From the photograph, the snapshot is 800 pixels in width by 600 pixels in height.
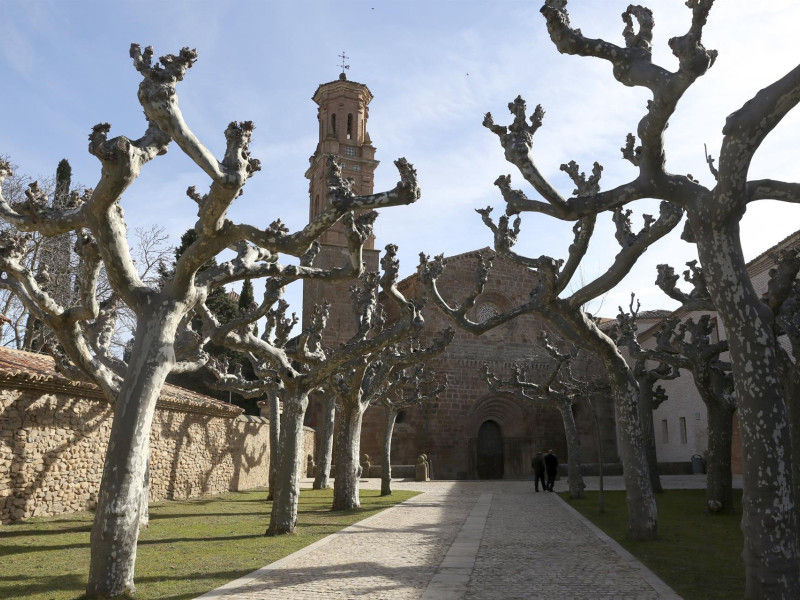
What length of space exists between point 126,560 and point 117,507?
0.58m

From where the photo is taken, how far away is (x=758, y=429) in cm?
585

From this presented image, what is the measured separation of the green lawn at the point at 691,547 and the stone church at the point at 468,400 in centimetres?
1585

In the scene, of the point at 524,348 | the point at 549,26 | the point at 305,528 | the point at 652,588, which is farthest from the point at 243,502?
the point at 524,348

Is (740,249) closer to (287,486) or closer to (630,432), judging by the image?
(630,432)

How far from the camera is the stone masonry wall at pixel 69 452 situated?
1254cm

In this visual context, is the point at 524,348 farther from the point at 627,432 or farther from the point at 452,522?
the point at 627,432

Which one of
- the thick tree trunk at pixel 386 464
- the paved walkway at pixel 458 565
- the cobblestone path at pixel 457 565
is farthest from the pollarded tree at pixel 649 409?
the thick tree trunk at pixel 386 464

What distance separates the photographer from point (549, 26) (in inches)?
291

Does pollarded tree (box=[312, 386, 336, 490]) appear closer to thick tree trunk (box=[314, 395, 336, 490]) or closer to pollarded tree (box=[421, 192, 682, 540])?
thick tree trunk (box=[314, 395, 336, 490])

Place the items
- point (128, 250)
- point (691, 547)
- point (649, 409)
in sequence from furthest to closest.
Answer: point (649, 409) → point (691, 547) → point (128, 250)

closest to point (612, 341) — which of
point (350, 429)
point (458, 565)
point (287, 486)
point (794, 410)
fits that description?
point (794, 410)

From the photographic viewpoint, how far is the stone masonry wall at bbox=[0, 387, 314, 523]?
1254 centimetres

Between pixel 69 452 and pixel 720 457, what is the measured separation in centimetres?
1387

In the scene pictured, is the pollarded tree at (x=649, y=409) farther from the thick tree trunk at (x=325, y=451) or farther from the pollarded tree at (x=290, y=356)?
the pollarded tree at (x=290, y=356)
